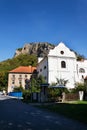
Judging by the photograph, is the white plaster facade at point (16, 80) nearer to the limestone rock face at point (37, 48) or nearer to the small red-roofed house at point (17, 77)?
the small red-roofed house at point (17, 77)

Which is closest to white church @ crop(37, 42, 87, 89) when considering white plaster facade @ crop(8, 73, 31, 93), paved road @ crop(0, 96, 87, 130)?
white plaster facade @ crop(8, 73, 31, 93)

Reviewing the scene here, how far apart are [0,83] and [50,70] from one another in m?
50.5

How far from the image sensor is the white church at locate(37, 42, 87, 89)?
5972 cm

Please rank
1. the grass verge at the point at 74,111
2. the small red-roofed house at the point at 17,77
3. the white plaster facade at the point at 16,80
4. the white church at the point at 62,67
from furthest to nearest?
the white plaster facade at the point at 16,80 < the small red-roofed house at the point at 17,77 < the white church at the point at 62,67 < the grass verge at the point at 74,111

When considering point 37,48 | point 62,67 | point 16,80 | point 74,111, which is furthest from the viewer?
point 37,48

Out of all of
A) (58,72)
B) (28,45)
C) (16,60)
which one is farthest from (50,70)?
(28,45)

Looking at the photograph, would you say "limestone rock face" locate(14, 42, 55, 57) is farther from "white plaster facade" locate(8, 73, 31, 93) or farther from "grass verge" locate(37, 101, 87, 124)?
"grass verge" locate(37, 101, 87, 124)

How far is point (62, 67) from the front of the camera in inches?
2399

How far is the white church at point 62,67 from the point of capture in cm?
5972

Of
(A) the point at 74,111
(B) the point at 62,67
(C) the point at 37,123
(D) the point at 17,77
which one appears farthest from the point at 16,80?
(C) the point at 37,123

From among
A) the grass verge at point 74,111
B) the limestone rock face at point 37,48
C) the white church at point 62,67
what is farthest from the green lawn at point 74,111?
the limestone rock face at point 37,48

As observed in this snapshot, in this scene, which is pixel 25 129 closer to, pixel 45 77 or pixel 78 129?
pixel 78 129

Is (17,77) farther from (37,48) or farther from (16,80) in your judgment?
(37,48)

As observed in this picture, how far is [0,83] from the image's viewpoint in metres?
104
